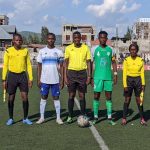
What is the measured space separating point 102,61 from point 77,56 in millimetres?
548

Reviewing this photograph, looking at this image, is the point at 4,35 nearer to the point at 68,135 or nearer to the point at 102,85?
the point at 102,85

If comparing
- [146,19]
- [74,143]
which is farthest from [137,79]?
[146,19]

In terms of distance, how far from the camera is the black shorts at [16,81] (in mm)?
9766

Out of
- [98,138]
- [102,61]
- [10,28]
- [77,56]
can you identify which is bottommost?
[98,138]

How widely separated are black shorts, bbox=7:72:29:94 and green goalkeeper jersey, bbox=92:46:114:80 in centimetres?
157

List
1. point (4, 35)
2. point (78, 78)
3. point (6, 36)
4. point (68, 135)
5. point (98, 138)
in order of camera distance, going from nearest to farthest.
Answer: point (98, 138)
point (68, 135)
point (78, 78)
point (6, 36)
point (4, 35)

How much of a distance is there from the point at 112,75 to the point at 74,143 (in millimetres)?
2628

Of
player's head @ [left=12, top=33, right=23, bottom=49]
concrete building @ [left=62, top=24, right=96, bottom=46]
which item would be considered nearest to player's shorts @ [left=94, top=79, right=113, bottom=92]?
player's head @ [left=12, top=33, right=23, bottom=49]

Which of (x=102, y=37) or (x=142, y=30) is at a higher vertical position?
(x=142, y=30)

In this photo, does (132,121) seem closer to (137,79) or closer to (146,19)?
(137,79)

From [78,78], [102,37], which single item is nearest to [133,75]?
[102,37]

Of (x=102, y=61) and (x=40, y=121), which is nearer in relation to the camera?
(x=102, y=61)

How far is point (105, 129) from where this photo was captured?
366 inches

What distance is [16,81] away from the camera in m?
9.77
